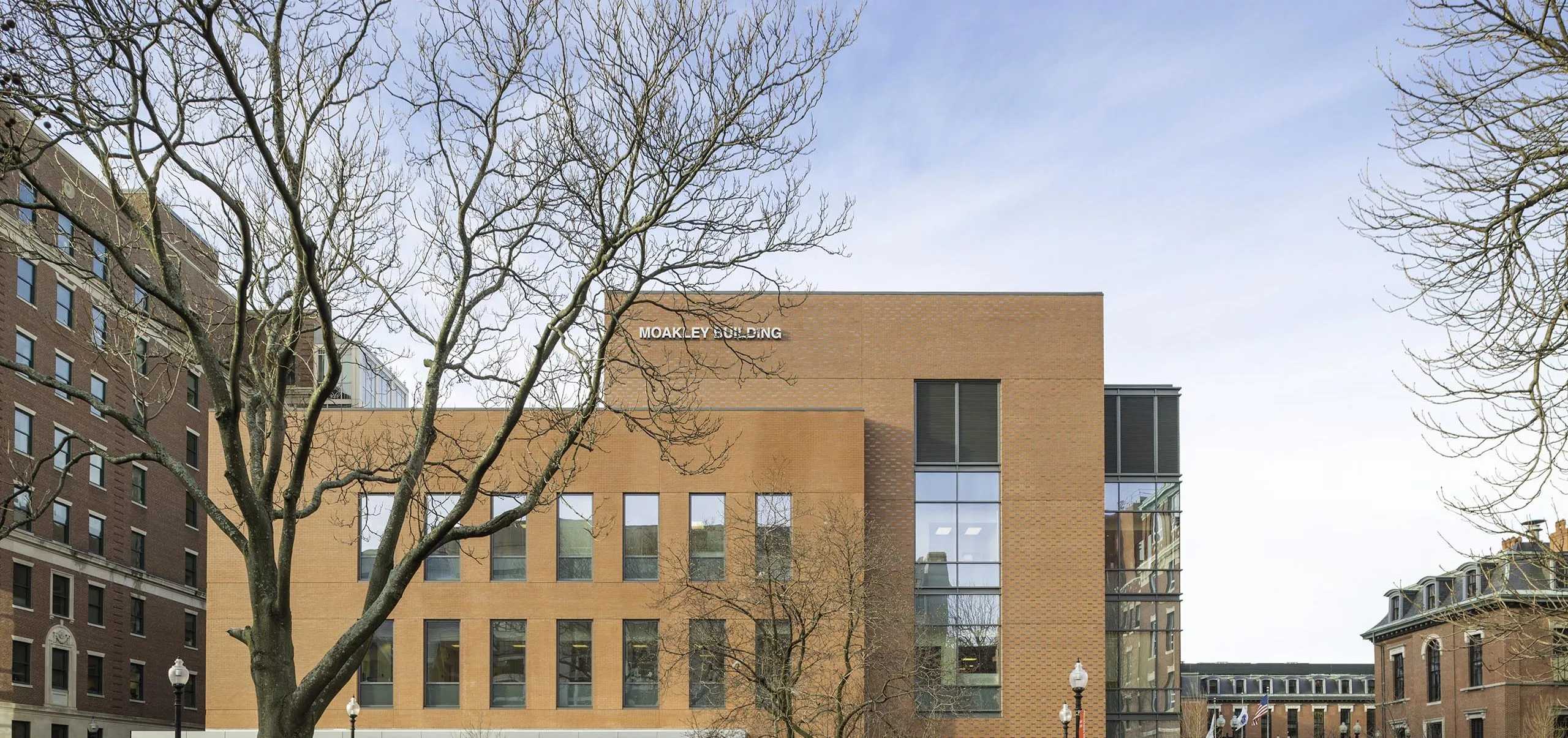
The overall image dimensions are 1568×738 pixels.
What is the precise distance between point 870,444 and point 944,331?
4.53 meters

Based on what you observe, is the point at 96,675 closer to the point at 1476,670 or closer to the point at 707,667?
the point at 707,667

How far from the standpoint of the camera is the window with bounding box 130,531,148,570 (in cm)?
7156

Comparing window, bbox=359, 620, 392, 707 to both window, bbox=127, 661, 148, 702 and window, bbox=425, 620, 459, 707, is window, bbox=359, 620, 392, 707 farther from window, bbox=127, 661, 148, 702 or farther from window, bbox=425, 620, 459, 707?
window, bbox=127, 661, 148, 702

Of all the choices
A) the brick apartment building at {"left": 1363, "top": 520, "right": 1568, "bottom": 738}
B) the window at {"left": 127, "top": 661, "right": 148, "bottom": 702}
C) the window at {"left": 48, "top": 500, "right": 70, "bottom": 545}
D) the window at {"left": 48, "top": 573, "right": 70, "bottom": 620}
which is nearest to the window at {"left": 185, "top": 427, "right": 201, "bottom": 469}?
the window at {"left": 127, "top": 661, "right": 148, "bottom": 702}

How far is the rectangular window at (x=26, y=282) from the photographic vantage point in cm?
6034

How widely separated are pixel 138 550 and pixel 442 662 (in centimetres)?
3440

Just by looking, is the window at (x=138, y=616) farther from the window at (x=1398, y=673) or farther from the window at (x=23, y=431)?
the window at (x=1398, y=673)

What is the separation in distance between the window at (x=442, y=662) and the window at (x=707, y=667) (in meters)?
7.37

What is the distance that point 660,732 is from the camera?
44.4 meters

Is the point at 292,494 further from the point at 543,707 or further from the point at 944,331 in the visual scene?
the point at 944,331

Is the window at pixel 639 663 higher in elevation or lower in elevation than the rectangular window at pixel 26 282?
lower

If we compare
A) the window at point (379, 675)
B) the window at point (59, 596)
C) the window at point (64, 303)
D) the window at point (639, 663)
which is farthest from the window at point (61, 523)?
the window at point (639, 663)

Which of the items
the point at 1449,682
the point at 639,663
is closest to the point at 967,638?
the point at 639,663

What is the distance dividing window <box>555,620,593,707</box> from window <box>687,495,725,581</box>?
393 cm
